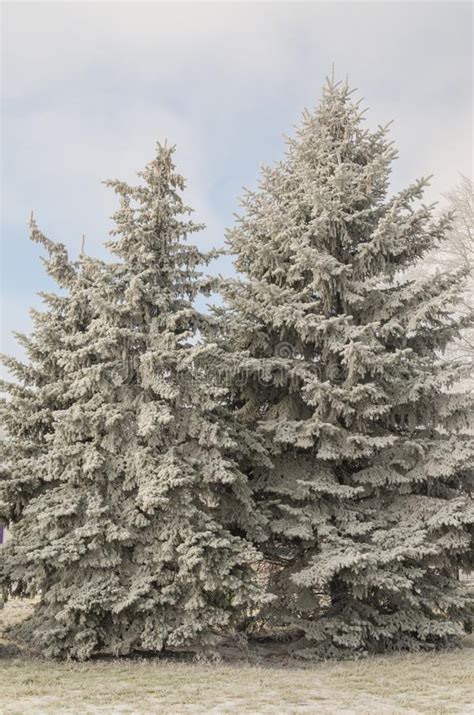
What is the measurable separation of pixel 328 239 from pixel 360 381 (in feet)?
8.29

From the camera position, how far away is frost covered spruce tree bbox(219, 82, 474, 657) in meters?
8.69

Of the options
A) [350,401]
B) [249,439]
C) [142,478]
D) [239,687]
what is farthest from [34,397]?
[239,687]

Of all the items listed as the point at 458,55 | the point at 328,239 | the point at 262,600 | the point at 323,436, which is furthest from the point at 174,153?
the point at 458,55

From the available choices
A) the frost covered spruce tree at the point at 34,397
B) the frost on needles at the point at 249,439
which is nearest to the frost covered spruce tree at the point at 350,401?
the frost on needles at the point at 249,439

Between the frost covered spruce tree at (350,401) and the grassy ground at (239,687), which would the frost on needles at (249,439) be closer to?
the frost covered spruce tree at (350,401)

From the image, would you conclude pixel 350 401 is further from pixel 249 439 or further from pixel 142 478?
pixel 142 478

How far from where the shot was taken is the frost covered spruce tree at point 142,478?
310 inches

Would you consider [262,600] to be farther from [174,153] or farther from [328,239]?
[174,153]

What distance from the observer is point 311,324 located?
29.8 ft

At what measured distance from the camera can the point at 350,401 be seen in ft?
29.2

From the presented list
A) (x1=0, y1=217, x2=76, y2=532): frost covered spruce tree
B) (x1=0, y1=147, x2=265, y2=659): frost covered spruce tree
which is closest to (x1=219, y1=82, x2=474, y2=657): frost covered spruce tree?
(x1=0, y1=147, x2=265, y2=659): frost covered spruce tree

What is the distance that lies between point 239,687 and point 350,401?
417cm

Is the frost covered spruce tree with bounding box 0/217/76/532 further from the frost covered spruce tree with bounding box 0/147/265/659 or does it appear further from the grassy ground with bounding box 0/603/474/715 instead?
the grassy ground with bounding box 0/603/474/715

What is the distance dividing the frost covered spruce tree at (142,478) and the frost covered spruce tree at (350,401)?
2.93 feet
